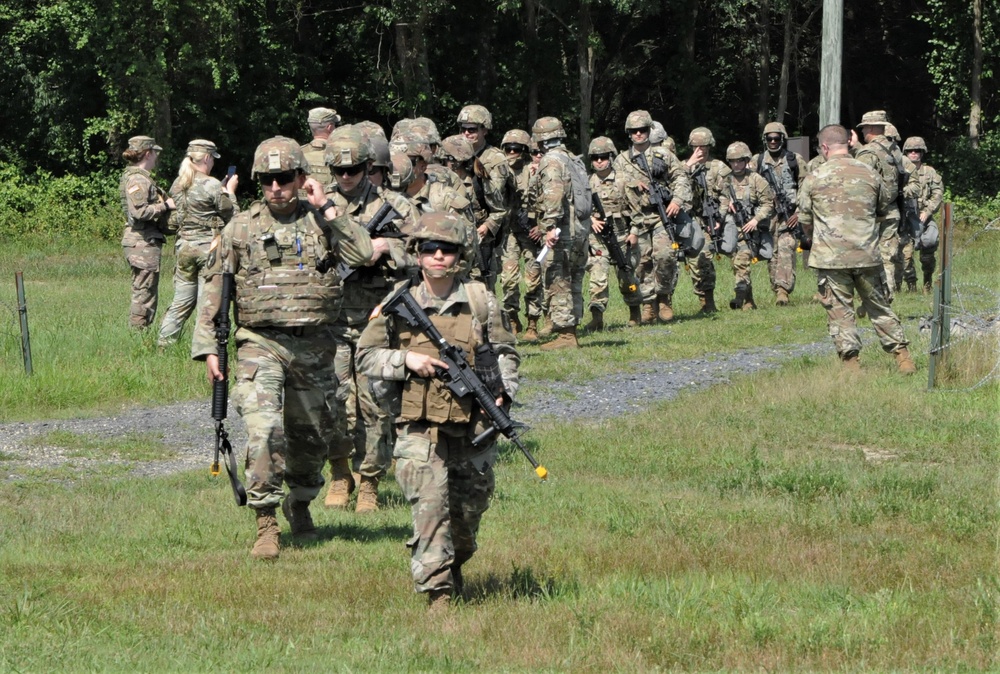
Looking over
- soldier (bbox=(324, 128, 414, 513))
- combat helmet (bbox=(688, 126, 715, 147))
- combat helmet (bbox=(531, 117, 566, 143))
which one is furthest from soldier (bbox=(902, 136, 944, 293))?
soldier (bbox=(324, 128, 414, 513))

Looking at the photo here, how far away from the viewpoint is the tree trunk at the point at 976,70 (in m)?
39.9

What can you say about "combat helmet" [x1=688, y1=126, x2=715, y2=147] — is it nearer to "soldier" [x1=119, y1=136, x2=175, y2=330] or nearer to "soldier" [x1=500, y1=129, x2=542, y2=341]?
"soldier" [x1=500, y1=129, x2=542, y2=341]

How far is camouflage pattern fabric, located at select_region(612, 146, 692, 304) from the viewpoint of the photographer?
1809 centimetres

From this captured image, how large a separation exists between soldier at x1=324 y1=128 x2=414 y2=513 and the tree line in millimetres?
26203

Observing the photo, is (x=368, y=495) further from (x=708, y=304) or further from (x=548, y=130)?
(x=708, y=304)

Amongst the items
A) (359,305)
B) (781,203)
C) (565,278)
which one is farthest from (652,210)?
(359,305)

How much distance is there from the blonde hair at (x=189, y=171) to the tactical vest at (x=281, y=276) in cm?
729

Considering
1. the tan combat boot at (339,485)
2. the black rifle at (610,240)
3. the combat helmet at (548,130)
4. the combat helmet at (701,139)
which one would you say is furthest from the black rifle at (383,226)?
the combat helmet at (701,139)

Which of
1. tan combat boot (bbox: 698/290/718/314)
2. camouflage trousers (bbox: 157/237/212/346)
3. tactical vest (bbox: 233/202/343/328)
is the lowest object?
tan combat boot (bbox: 698/290/718/314)

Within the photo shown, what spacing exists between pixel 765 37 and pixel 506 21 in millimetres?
7430

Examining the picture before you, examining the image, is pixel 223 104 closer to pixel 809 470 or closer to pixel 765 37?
pixel 765 37

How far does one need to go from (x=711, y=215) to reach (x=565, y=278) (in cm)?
451

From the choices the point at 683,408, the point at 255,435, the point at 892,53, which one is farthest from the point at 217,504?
the point at 892,53

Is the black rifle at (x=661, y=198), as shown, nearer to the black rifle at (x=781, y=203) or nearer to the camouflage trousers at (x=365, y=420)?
the black rifle at (x=781, y=203)
